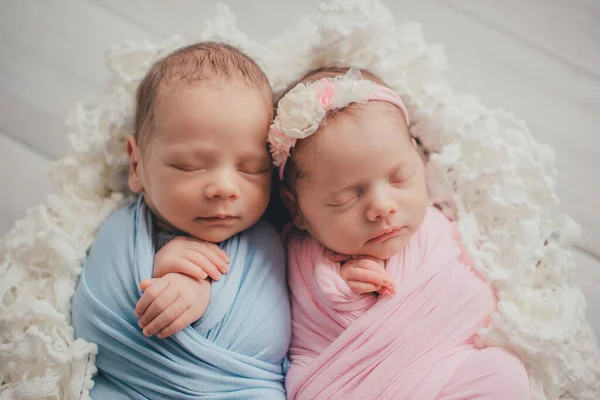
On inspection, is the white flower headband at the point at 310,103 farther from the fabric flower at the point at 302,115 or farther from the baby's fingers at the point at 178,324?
the baby's fingers at the point at 178,324

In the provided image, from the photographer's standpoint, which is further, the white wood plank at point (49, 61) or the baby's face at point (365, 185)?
the white wood plank at point (49, 61)

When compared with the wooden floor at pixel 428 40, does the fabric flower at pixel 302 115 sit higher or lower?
higher

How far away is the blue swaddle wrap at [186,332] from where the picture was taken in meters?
1.12

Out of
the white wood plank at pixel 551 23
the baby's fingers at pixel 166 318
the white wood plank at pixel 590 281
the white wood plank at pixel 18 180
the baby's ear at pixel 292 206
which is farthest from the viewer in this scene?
the white wood plank at pixel 551 23

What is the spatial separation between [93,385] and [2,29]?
3.66ft

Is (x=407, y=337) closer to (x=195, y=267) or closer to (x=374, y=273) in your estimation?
(x=374, y=273)

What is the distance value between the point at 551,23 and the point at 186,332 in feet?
4.45

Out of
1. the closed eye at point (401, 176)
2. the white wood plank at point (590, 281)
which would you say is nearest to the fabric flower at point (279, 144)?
the closed eye at point (401, 176)

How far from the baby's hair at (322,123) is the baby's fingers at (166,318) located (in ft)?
1.08

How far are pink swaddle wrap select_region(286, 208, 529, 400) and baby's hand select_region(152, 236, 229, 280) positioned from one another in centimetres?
19

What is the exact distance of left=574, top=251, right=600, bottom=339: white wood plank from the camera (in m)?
1.47

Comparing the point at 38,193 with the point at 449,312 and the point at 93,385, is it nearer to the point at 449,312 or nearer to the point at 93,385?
the point at 93,385

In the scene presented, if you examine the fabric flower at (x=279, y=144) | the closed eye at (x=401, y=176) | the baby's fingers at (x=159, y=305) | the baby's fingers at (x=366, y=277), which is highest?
the fabric flower at (x=279, y=144)

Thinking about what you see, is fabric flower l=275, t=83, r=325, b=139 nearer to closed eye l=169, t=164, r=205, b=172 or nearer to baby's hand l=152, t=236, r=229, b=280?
closed eye l=169, t=164, r=205, b=172
